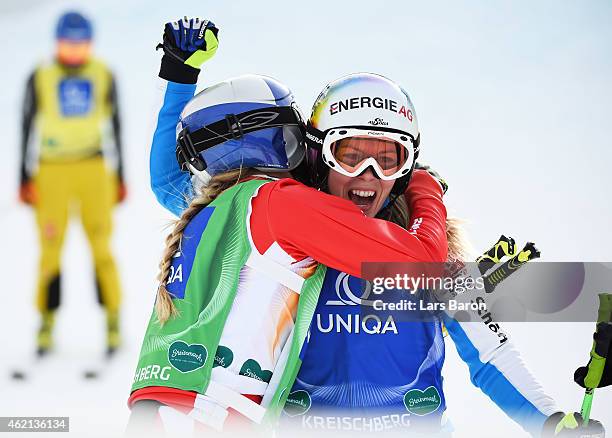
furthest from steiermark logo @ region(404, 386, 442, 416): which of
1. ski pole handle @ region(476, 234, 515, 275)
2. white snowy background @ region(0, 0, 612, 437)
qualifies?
white snowy background @ region(0, 0, 612, 437)

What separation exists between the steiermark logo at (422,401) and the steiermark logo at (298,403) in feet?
1.16

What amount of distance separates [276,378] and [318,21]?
21.6 feet

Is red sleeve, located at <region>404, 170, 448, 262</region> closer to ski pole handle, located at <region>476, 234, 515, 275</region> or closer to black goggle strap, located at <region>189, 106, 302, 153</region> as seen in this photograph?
ski pole handle, located at <region>476, 234, 515, 275</region>

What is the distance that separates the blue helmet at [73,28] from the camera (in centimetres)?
881

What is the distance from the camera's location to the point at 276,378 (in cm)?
337

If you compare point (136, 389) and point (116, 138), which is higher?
point (116, 138)

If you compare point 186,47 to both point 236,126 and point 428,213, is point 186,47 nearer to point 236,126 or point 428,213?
point 236,126

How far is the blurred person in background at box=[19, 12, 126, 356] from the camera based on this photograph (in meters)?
8.25

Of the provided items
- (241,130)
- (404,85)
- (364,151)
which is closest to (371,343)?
(364,151)

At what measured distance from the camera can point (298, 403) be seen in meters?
3.53

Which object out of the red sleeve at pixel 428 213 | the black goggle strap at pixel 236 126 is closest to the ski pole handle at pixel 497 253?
the red sleeve at pixel 428 213

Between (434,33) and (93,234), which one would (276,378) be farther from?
(434,33)

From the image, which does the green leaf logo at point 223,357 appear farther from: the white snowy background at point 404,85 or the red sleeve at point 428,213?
the white snowy background at point 404,85

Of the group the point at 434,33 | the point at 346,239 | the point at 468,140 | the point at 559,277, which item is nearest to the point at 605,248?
the point at 468,140
